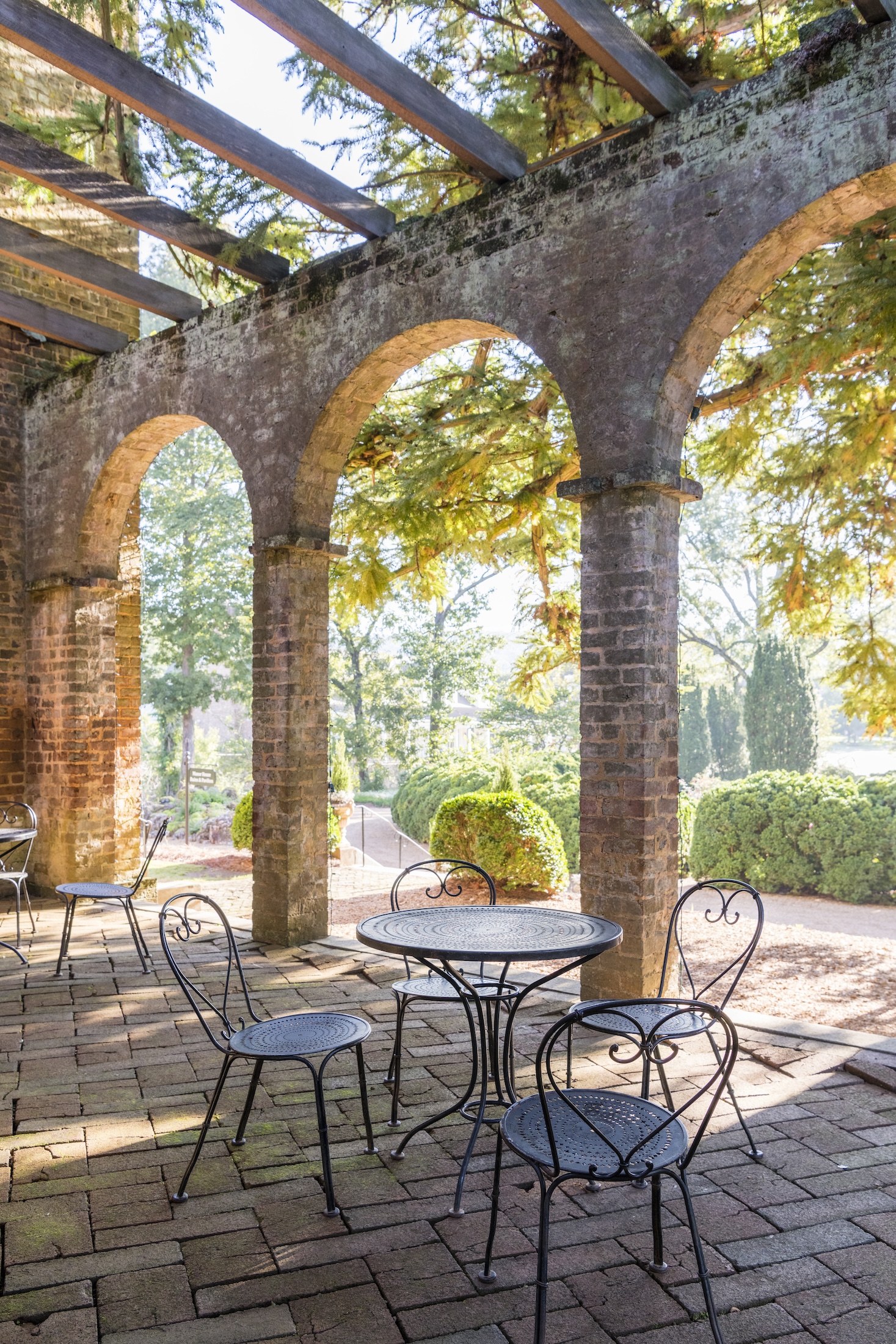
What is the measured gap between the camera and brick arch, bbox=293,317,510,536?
568 cm

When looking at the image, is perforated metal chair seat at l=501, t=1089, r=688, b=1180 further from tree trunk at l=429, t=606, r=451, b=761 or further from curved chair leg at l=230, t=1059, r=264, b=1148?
tree trunk at l=429, t=606, r=451, b=761

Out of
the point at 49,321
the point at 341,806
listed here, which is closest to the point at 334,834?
the point at 341,806

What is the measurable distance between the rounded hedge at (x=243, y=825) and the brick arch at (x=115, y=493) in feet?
13.4

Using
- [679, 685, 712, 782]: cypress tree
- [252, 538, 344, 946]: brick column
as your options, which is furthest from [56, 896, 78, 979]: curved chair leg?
[679, 685, 712, 782]: cypress tree

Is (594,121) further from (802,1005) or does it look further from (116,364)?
(802,1005)

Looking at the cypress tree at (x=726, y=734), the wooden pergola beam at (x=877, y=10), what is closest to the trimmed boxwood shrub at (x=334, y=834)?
the wooden pergola beam at (x=877, y=10)

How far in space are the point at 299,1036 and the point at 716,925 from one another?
18.2 feet

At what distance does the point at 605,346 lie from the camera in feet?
15.1

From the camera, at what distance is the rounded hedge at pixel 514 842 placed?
28.4 ft

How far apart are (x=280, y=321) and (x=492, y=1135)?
5.03 m

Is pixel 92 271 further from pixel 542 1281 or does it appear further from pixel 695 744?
pixel 695 744

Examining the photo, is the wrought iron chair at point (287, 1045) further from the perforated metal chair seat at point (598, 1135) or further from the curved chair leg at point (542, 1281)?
the curved chair leg at point (542, 1281)

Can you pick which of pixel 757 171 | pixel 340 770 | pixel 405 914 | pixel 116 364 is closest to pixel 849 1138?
pixel 405 914

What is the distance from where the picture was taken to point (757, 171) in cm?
414
